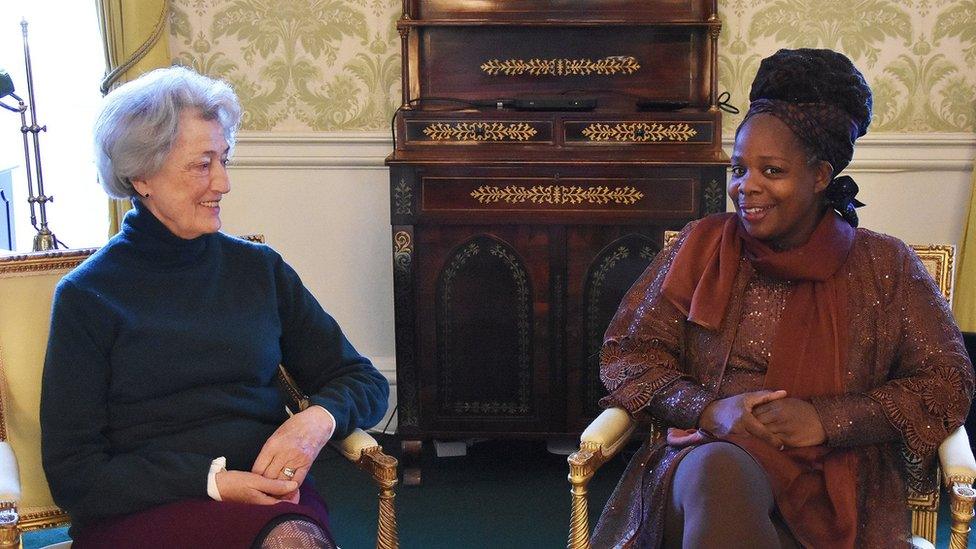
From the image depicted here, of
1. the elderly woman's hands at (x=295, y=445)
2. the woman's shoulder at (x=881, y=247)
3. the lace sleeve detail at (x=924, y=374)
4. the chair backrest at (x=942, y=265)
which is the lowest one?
the elderly woman's hands at (x=295, y=445)

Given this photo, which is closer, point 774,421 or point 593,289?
point 774,421

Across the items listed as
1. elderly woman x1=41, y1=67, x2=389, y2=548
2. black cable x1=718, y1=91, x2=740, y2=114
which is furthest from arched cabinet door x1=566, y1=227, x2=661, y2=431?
elderly woman x1=41, y1=67, x2=389, y2=548

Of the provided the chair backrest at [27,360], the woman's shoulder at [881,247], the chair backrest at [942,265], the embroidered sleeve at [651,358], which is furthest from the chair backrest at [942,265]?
the chair backrest at [27,360]

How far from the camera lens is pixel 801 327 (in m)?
2.04

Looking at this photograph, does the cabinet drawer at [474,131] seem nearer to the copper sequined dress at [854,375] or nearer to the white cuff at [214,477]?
the copper sequined dress at [854,375]

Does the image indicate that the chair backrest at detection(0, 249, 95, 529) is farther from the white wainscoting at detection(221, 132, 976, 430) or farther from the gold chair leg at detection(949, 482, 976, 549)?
the gold chair leg at detection(949, 482, 976, 549)

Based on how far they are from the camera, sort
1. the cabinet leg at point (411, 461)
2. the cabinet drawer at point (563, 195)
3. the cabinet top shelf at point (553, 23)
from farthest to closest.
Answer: the cabinet leg at point (411, 461), the cabinet top shelf at point (553, 23), the cabinet drawer at point (563, 195)

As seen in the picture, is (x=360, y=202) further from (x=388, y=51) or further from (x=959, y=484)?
(x=959, y=484)

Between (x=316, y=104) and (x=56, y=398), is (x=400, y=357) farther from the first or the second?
(x=56, y=398)

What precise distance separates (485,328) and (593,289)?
34 centimetres

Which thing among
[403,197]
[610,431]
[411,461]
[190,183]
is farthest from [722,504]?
[411,461]

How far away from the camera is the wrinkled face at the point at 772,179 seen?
6.63ft

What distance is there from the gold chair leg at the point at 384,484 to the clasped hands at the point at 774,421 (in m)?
0.60

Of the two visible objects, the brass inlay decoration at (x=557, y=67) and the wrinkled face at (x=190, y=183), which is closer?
the wrinkled face at (x=190, y=183)
